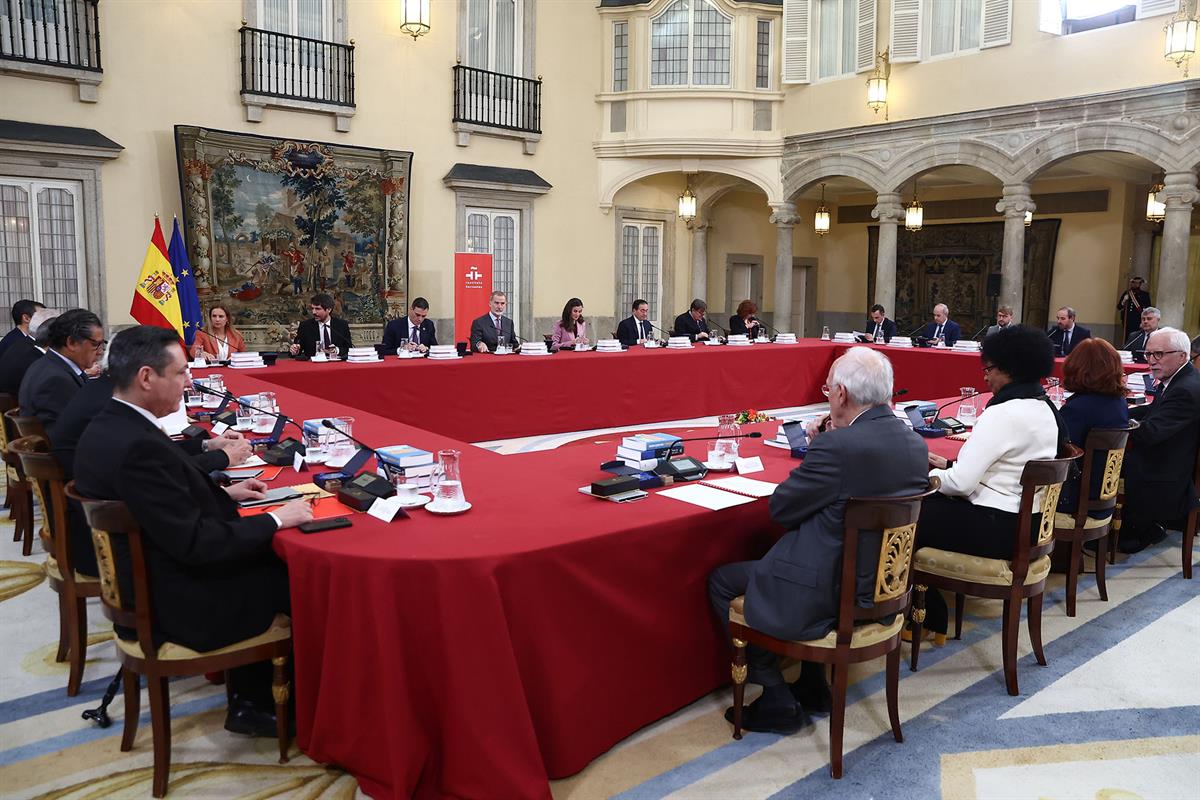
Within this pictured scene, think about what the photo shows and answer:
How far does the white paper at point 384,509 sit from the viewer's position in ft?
8.17

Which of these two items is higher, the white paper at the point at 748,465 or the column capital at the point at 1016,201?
the column capital at the point at 1016,201

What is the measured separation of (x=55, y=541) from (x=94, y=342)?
1.46m

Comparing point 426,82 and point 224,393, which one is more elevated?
point 426,82

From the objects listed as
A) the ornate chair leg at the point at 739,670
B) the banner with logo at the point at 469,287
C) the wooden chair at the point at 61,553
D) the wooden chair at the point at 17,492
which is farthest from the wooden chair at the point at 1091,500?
the banner with logo at the point at 469,287

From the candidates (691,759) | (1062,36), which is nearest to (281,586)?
(691,759)

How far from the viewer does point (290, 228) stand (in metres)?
10.3

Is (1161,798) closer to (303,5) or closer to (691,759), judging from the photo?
(691,759)

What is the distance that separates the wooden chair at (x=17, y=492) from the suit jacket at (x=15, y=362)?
0.32m

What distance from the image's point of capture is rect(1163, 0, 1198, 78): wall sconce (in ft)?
28.1

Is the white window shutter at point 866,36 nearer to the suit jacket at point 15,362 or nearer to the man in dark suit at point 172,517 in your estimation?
the suit jacket at point 15,362

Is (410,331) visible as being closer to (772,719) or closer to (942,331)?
(942,331)

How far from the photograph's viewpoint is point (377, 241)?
10930mm

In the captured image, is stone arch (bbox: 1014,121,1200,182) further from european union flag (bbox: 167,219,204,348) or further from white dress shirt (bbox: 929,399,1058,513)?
european union flag (bbox: 167,219,204,348)

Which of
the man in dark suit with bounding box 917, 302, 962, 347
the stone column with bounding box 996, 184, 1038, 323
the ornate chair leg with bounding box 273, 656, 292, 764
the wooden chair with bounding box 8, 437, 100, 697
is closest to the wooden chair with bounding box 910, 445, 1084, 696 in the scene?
the ornate chair leg with bounding box 273, 656, 292, 764
